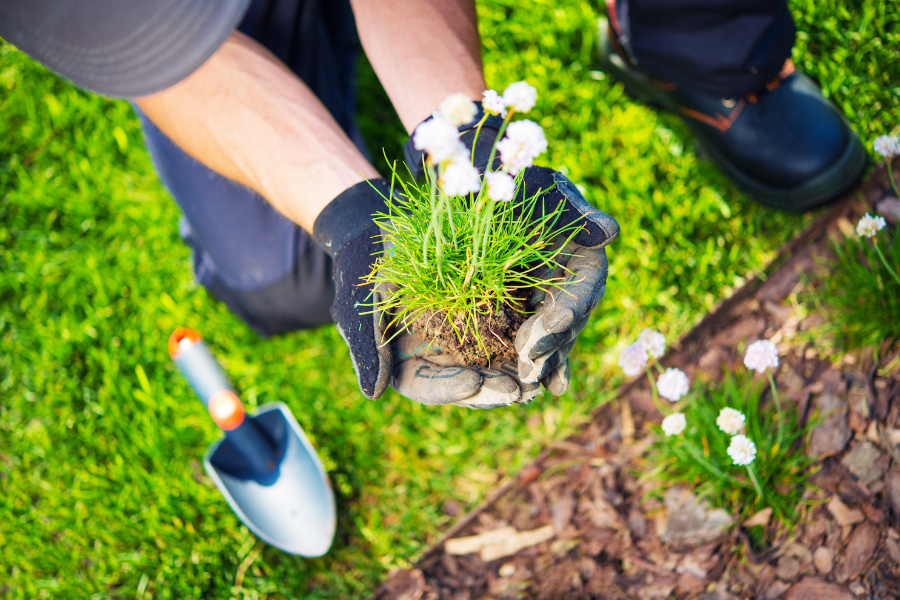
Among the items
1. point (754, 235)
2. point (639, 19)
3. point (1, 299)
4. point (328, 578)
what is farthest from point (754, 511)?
point (1, 299)

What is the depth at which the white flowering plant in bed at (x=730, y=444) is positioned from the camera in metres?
1.51

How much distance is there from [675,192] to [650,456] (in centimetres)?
109

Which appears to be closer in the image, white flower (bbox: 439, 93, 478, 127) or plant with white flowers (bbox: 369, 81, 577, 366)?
white flower (bbox: 439, 93, 478, 127)

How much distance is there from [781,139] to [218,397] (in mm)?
2310

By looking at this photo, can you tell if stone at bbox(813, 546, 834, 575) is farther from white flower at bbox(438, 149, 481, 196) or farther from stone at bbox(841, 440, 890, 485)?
white flower at bbox(438, 149, 481, 196)

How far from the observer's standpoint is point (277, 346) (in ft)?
8.20

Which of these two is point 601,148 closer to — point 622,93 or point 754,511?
point 622,93

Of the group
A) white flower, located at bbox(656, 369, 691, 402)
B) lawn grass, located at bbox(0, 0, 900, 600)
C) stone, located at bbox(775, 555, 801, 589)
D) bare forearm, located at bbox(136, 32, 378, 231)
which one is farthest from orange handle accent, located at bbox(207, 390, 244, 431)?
stone, located at bbox(775, 555, 801, 589)

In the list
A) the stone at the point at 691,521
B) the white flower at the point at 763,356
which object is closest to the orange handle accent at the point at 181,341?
the stone at the point at 691,521

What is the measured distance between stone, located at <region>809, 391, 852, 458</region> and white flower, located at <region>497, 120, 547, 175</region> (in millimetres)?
1314

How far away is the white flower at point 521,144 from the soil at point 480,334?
0.40 m

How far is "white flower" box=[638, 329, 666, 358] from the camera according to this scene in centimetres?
147

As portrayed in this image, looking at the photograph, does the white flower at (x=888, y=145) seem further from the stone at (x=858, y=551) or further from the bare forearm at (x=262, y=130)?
the bare forearm at (x=262, y=130)

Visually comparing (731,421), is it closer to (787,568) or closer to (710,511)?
(710,511)
